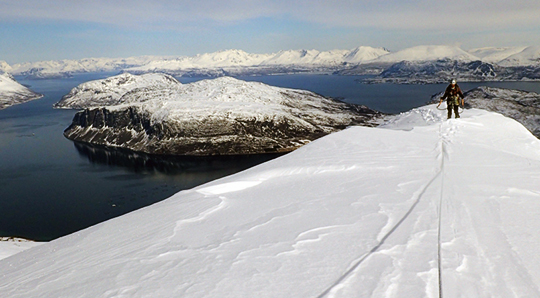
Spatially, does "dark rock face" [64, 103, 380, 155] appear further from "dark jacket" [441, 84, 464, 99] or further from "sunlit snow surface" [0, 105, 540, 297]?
"sunlit snow surface" [0, 105, 540, 297]

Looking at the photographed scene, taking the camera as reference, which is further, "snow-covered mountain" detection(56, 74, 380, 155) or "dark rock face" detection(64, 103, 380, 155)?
"snow-covered mountain" detection(56, 74, 380, 155)

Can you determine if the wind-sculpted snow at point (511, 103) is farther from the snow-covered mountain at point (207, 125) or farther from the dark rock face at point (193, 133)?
the dark rock face at point (193, 133)

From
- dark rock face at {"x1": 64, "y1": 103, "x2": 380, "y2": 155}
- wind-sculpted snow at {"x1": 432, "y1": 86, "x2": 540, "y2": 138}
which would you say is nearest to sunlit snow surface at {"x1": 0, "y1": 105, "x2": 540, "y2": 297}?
dark rock face at {"x1": 64, "y1": 103, "x2": 380, "y2": 155}

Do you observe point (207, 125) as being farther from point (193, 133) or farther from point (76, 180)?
point (76, 180)

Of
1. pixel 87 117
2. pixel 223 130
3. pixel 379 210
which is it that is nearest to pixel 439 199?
pixel 379 210

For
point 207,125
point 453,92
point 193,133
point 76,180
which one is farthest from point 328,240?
point 207,125

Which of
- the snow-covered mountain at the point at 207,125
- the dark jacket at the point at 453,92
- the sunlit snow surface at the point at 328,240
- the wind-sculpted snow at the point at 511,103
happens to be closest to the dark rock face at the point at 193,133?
the snow-covered mountain at the point at 207,125
